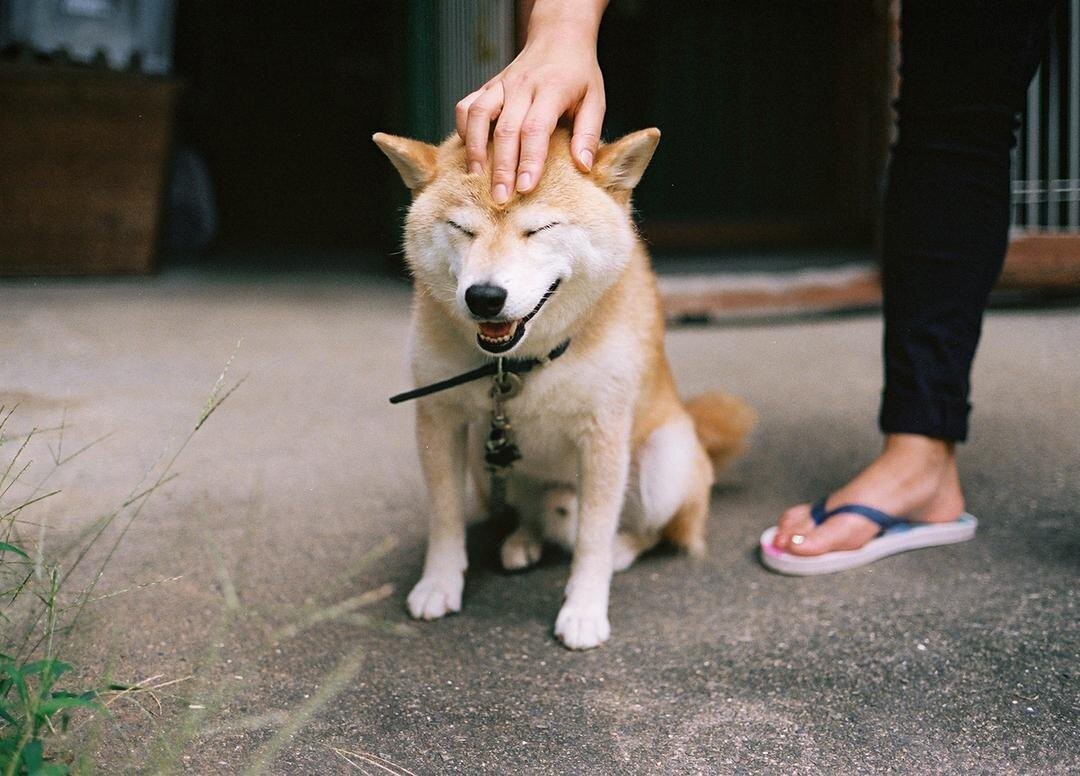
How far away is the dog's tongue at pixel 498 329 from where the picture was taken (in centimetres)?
136

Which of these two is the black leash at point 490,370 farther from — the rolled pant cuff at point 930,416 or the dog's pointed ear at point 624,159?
the rolled pant cuff at point 930,416

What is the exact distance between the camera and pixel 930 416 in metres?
1.75

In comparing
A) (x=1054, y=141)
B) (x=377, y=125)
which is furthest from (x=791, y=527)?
(x=377, y=125)

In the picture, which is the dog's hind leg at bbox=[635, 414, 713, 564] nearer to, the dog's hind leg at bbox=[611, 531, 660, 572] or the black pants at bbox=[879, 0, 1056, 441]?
the dog's hind leg at bbox=[611, 531, 660, 572]

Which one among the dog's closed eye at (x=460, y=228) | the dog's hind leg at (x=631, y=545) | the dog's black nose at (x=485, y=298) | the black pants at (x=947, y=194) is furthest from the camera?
the dog's hind leg at (x=631, y=545)

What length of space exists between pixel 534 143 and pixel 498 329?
0.83 ft

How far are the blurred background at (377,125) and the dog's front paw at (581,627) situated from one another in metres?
2.45

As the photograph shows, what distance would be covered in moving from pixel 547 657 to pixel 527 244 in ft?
1.90

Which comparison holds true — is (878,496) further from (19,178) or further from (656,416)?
(19,178)

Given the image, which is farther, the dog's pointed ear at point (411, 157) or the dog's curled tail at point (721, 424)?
the dog's curled tail at point (721, 424)

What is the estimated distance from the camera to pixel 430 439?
159cm

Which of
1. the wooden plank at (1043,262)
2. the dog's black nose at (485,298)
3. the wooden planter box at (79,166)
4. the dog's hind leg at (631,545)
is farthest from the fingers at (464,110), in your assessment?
the wooden planter box at (79,166)

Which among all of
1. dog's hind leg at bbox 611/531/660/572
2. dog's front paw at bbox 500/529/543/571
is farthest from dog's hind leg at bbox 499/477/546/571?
dog's hind leg at bbox 611/531/660/572

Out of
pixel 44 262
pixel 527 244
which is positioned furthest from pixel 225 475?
pixel 44 262
